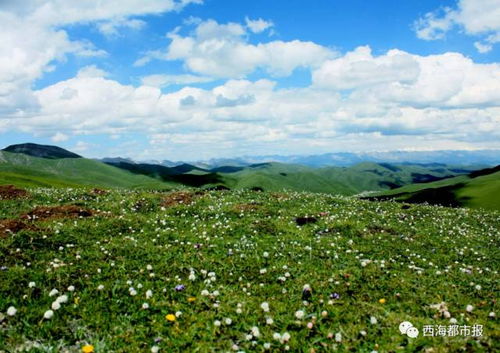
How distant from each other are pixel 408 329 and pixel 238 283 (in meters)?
5.29

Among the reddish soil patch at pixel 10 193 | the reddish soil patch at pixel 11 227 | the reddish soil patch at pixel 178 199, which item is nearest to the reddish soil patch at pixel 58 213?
the reddish soil patch at pixel 11 227

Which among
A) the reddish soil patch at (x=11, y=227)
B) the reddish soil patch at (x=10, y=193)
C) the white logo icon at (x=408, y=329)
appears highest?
the reddish soil patch at (x=10, y=193)

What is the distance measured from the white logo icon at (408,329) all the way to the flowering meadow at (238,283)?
119 millimetres

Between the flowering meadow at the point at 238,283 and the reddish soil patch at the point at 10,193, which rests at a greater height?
the reddish soil patch at the point at 10,193

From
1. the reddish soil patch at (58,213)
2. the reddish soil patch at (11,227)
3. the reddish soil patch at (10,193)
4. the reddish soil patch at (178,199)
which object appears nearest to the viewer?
the reddish soil patch at (11,227)

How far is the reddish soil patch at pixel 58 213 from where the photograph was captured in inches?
790

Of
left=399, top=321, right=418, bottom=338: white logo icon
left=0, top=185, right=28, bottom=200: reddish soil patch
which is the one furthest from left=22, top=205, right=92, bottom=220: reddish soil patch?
left=399, top=321, right=418, bottom=338: white logo icon

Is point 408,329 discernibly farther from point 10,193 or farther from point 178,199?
point 10,193

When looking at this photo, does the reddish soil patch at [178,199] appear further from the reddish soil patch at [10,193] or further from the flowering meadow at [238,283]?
the reddish soil patch at [10,193]

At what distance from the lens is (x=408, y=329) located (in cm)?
836

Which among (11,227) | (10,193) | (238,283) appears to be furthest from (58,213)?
(238,283)

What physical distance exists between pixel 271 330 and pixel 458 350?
12.7ft

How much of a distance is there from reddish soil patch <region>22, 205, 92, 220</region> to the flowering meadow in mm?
107

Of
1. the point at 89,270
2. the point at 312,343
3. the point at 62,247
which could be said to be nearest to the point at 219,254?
the point at 89,270
